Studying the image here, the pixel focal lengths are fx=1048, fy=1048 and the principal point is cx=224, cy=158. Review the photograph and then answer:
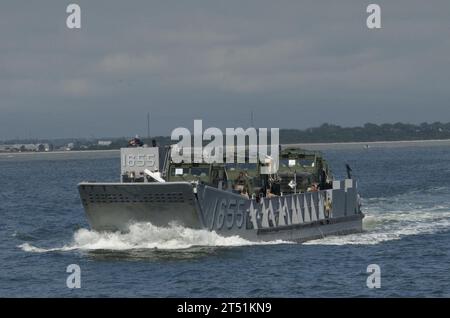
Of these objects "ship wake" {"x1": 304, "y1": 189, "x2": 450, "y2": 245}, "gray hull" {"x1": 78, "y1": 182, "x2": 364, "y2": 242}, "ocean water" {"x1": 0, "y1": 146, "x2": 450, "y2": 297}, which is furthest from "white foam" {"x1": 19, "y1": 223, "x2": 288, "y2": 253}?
"ship wake" {"x1": 304, "y1": 189, "x2": 450, "y2": 245}

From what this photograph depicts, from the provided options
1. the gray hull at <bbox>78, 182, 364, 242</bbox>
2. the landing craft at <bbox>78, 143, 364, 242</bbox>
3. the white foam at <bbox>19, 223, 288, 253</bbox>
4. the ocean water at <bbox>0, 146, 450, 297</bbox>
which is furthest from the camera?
the white foam at <bbox>19, 223, 288, 253</bbox>

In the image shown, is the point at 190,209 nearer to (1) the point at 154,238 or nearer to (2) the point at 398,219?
(1) the point at 154,238

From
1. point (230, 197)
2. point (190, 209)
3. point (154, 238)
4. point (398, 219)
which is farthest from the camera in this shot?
point (398, 219)

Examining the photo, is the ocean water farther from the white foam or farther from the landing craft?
the landing craft

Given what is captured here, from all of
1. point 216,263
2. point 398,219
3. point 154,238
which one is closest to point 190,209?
point 154,238

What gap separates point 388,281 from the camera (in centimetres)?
3055

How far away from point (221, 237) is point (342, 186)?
10876 millimetres

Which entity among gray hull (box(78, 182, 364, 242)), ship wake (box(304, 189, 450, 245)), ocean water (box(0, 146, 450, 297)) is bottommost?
ship wake (box(304, 189, 450, 245))

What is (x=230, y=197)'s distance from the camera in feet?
121

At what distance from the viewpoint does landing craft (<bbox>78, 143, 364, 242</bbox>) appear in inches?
1372

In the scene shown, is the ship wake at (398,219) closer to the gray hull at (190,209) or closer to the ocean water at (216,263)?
the ocean water at (216,263)

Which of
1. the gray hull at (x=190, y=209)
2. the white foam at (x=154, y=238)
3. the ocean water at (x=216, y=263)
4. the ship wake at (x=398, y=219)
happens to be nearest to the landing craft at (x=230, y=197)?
the gray hull at (x=190, y=209)

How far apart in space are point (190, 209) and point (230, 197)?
2.45m
